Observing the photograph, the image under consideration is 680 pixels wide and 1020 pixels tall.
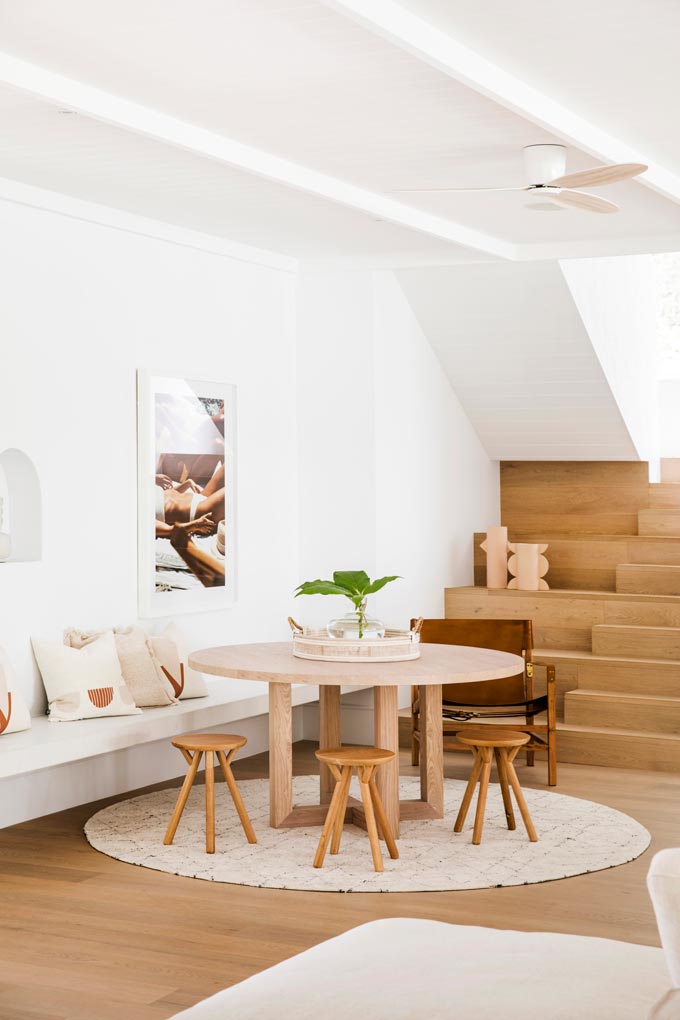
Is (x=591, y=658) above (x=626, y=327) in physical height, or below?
below

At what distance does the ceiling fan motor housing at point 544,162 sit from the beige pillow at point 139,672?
104 inches

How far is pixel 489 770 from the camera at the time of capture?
16.9 feet

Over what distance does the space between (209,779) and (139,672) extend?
906 mm

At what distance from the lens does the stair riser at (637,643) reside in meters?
Result: 7.02

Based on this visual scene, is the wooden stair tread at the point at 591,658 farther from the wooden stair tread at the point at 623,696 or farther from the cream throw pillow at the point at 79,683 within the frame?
the cream throw pillow at the point at 79,683

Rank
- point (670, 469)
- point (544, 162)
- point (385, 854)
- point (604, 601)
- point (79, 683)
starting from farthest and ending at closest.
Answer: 1. point (670, 469)
2. point (604, 601)
3. point (79, 683)
4. point (385, 854)
5. point (544, 162)

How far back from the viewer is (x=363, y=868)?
477 centimetres

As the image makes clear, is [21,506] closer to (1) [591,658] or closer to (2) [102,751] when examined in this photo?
(2) [102,751]

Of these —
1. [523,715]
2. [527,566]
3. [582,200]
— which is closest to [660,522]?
[527,566]

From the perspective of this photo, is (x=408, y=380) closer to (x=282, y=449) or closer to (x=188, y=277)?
(x=282, y=449)

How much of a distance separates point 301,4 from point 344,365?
384 centimetres

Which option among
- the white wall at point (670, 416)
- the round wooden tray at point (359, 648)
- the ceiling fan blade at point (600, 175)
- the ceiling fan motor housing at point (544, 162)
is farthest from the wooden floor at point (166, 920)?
the white wall at point (670, 416)

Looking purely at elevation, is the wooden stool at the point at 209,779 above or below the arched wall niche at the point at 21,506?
below

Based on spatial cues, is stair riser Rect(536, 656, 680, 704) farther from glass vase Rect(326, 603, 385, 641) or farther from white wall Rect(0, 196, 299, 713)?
glass vase Rect(326, 603, 385, 641)
